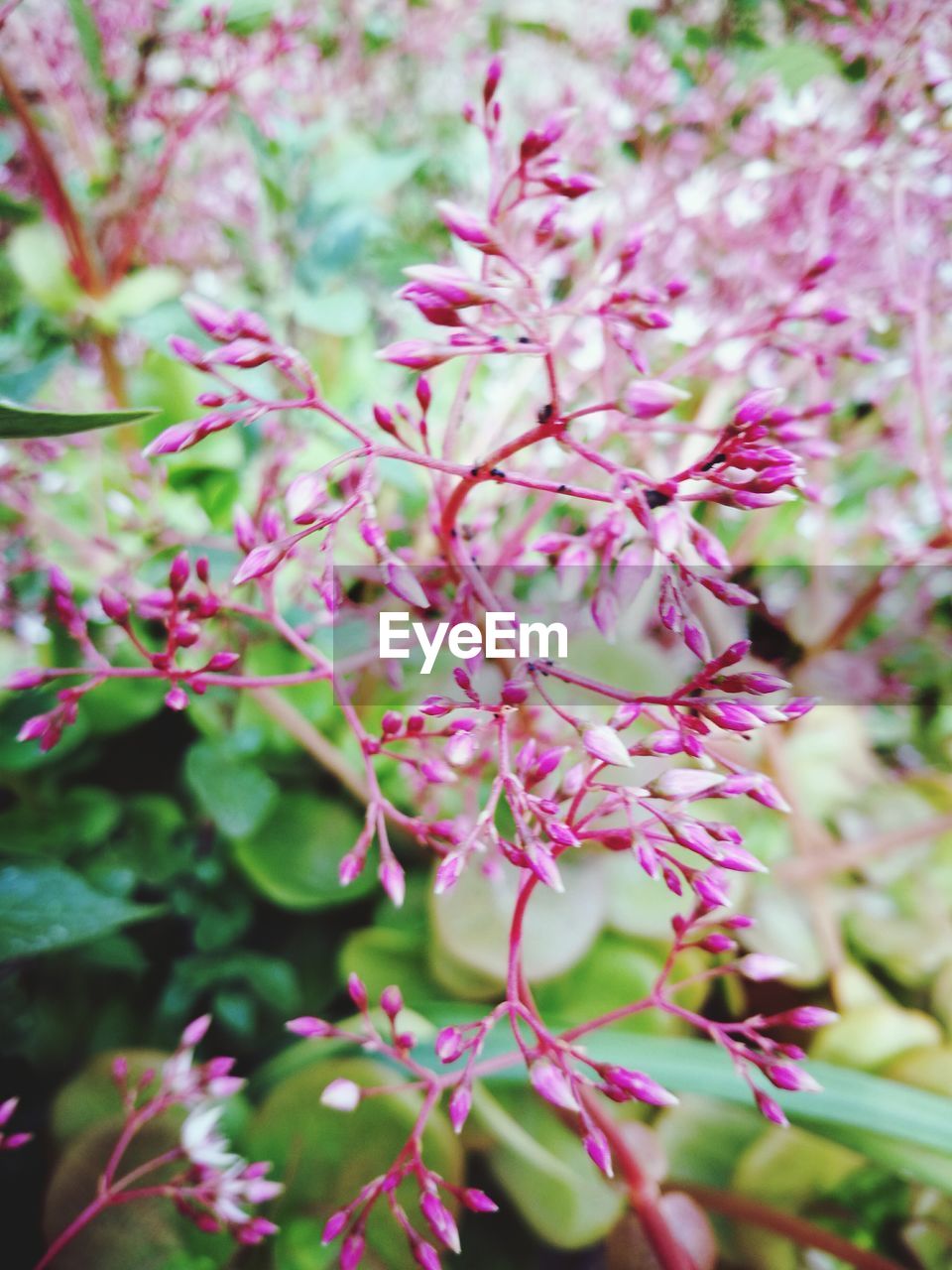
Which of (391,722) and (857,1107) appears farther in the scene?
(857,1107)

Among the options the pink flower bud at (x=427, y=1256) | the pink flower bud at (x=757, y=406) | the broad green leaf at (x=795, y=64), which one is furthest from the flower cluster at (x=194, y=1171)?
the broad green leaf at (x=795, y=64)

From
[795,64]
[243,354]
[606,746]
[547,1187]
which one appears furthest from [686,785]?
[795,64]

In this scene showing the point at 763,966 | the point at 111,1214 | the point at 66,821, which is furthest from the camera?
the point at 66,821

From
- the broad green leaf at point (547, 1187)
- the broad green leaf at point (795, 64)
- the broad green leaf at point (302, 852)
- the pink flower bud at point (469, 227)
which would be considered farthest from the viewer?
the broad green leaf at point (795, 64)

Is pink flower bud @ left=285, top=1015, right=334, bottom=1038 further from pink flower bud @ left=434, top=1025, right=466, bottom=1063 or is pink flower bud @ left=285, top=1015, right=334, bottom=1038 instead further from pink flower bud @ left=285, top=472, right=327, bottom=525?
pink flower bud @ left=285, top=472, right=327, bottom=525

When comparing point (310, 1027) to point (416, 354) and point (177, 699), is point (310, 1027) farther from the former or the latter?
point (416, 354)

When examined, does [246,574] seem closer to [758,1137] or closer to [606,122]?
[758,1137]

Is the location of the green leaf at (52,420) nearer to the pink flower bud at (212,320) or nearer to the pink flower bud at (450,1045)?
the pink flower bud at (212,320)
